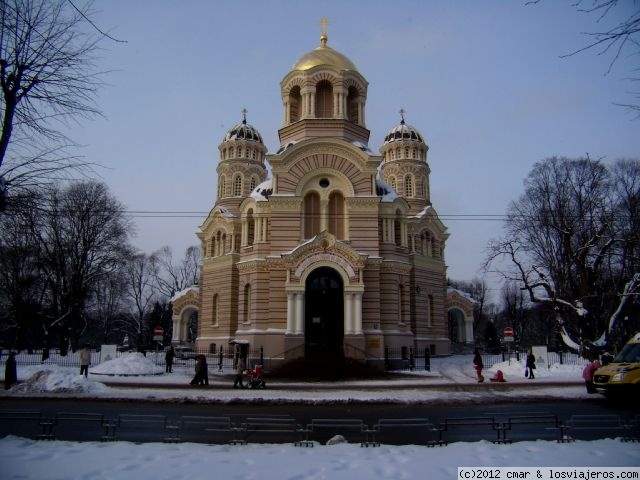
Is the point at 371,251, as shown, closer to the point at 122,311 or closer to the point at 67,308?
the point at 67,308

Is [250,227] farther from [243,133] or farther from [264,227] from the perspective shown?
[243,133]

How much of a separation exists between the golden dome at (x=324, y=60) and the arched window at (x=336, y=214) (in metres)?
9.94

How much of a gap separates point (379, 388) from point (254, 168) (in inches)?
1090

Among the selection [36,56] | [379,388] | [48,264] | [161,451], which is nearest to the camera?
[161,451]

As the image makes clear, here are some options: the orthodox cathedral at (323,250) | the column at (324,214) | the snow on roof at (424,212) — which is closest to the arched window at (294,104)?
the orthodox cathedral at (323,250)

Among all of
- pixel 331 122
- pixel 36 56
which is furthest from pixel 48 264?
pixel 36 56

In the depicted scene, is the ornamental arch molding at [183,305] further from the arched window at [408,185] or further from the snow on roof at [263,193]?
the arched window at [408,185]

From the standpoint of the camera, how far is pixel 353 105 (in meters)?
35.4

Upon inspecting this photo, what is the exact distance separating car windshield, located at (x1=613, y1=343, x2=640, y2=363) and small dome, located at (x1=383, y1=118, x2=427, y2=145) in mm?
29782

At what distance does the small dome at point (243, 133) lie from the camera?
43.2 m

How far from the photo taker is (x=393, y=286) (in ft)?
99.7

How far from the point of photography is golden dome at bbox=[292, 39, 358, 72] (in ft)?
111

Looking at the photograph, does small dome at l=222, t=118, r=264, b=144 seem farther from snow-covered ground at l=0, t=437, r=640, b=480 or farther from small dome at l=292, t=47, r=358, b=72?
snow-covered ground at l=0, t=437, r=640, b=480

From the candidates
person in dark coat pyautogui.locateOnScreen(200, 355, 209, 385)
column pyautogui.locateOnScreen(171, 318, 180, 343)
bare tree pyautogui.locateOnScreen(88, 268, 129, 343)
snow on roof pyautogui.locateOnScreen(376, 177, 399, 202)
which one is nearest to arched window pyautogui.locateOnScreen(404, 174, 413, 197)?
snow on roof pyautogui.locateOnScreen(376, 177, 399, 202)
